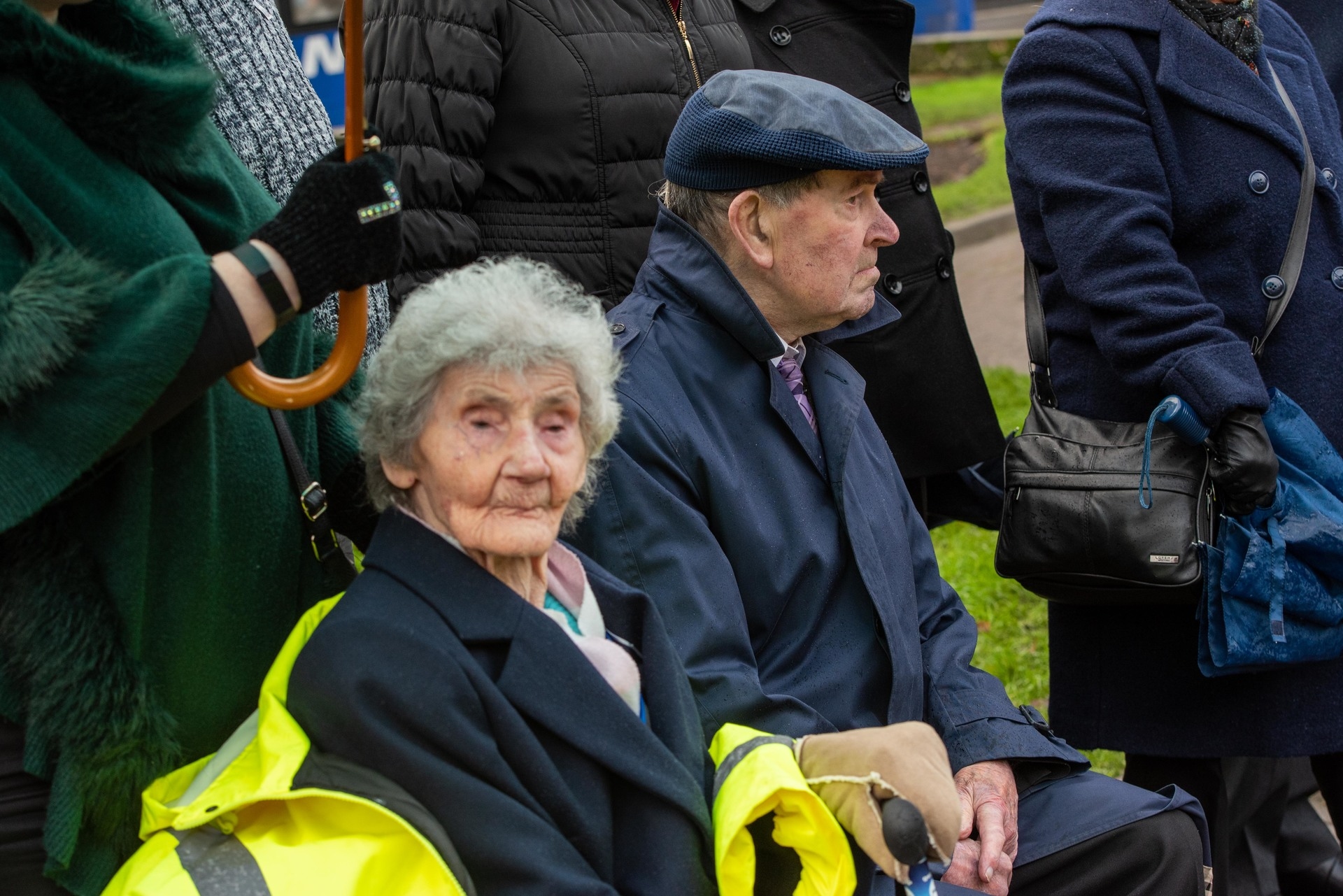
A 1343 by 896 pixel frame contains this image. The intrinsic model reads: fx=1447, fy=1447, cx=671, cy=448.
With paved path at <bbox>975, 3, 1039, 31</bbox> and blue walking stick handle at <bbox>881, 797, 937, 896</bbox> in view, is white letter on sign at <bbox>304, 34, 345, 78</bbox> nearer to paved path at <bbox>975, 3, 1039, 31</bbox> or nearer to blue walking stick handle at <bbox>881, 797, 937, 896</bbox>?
blue walking stick handle at <bbox>881, 797, 937, 896</bbox>

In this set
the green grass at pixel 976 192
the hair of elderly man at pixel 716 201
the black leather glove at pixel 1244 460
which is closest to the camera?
the hair of elderly man at pixel 716 201

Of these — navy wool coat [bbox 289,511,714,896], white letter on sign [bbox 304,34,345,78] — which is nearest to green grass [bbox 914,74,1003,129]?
white letter on sign [bbox 304,34,345,78]

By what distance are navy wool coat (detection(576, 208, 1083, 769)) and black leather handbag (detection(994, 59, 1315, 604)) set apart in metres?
0.40

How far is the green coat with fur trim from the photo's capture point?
1613mm

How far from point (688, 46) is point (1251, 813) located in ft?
7.30

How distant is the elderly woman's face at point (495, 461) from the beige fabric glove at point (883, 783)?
486 millimetres

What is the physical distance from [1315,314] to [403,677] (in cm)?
222

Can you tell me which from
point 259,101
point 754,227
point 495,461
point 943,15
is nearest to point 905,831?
point 495,461

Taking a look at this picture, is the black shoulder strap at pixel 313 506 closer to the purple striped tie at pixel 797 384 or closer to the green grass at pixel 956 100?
the purple striped tie at pixel 797 384

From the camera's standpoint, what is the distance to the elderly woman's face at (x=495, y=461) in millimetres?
1902

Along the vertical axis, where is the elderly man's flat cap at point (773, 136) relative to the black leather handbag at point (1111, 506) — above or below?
above

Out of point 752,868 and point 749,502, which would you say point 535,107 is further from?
point 752,868

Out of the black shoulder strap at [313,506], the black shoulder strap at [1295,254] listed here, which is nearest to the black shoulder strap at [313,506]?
the black shoulder strap at [313,506]

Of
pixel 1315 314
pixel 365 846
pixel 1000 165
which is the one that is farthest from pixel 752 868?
pixel 1000 165
